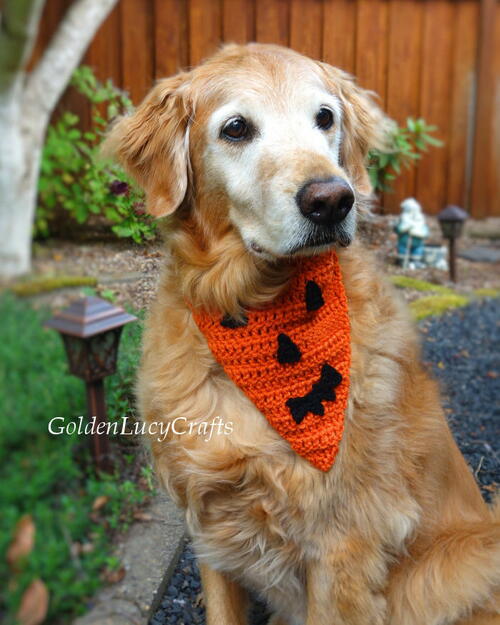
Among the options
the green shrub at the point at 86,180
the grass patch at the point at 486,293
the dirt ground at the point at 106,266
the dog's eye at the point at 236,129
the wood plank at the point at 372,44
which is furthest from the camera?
the grass patch at the point at 486,293

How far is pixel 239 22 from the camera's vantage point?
2.79 metres

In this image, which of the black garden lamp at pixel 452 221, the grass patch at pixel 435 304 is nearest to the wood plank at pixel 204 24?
the grass patch at pixel 435 304

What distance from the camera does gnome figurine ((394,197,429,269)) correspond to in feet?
14.7

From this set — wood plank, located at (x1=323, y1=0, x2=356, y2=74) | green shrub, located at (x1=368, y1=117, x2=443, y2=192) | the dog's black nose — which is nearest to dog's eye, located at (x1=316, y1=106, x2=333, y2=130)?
the dog's black nose

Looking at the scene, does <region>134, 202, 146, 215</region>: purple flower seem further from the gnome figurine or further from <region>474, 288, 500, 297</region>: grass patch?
<region>474, 288, 500, 297</region>: grass patch

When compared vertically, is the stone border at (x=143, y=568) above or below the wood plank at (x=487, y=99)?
below

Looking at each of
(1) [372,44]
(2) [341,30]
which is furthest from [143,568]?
(1) [372,44]

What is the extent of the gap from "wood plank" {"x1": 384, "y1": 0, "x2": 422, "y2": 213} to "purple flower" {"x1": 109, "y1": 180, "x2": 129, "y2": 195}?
2.16 metres

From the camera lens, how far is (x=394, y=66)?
343 cm

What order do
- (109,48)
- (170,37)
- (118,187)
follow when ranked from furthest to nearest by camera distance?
1. (170,37)
2. (109,48)
3. (118,187)

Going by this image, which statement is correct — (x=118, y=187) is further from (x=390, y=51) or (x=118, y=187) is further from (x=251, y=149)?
(x=390, y=51)

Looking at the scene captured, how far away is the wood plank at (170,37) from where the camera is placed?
8.56 ft

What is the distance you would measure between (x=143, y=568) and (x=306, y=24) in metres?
2.21

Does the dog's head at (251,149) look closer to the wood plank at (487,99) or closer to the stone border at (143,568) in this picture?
the stone border at (143,568)
